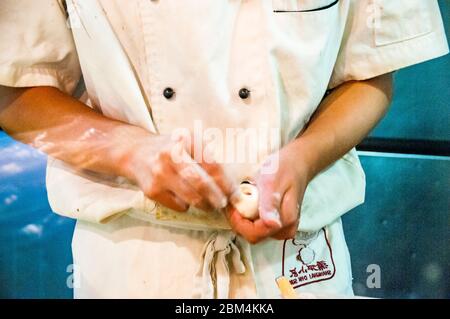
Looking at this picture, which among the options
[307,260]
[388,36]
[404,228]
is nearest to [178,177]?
[307,260]

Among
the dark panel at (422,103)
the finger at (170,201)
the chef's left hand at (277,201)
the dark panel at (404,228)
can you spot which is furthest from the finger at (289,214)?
the dark panel at (422,103)

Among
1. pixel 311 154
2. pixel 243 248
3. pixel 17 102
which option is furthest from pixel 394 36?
pixel 17 102

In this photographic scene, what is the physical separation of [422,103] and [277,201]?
45 cm

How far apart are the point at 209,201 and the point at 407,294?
0.35 metres

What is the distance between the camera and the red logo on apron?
76cm

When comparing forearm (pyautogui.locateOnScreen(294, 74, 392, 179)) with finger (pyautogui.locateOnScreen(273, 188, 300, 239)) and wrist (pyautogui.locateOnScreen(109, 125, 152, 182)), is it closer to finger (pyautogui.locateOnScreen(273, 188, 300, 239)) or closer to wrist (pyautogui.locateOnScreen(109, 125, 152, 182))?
finger (pyautogui.locateOnScreen(273, 188, 300, 239))

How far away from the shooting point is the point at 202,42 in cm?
67

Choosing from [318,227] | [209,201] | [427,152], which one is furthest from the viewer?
[427,152]

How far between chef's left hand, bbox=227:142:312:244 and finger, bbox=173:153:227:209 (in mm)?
28

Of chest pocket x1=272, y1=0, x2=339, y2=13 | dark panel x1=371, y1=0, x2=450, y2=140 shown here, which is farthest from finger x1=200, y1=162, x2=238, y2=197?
dark panel x1=371, y1=0, x2=450, y2=140

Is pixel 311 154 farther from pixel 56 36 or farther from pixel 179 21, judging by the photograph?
pixel 56 36

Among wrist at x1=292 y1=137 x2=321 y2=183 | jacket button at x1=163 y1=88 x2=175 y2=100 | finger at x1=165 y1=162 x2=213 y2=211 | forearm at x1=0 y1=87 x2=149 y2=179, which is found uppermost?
jacket button at x1=163 y1=88 x2=175 y2=100

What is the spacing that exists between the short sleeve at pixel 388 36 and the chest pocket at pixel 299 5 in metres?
0.06
